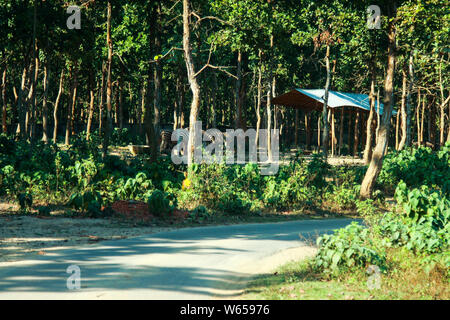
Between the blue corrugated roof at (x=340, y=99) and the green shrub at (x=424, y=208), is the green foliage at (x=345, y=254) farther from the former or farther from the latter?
the blue corrugated roof at (x=340, y=99)

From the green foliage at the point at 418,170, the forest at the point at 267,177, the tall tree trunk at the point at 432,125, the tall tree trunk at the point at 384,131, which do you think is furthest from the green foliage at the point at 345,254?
the tall tree trunk at the point at 432,125

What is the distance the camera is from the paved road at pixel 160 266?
7.17 meters

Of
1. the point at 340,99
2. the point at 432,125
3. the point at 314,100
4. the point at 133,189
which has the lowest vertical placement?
the point at 133,189

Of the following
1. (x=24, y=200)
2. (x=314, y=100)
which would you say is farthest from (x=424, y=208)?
(x=314, y=100)

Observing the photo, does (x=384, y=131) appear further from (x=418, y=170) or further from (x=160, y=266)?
(x=160, y=266)

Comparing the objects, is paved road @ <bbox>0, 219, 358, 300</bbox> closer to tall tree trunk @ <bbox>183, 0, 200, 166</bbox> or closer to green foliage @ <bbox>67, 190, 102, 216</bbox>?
green foliage @ <bbox>67, 190, 102, 216</bbox>

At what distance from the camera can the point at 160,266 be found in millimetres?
8781

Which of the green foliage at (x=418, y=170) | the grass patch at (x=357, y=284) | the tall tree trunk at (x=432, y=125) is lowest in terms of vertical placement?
the grass patch at (x=357, y=284)

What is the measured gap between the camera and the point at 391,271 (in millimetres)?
8258

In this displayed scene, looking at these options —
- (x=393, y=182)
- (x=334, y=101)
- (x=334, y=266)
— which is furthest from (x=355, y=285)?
(x=334, y=101)

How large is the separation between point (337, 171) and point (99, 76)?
3164 cm

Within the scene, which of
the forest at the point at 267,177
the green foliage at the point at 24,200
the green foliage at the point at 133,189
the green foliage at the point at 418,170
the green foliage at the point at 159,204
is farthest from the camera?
the green foliage at the point at 418,170

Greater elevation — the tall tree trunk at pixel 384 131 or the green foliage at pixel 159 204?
the tall tree trunk at pixel 384 131

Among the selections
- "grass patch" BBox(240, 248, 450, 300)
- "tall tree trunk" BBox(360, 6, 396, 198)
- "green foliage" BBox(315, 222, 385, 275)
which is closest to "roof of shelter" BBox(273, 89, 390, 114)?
"tall tree trunk" BBox(360, 6, 396, 198)
